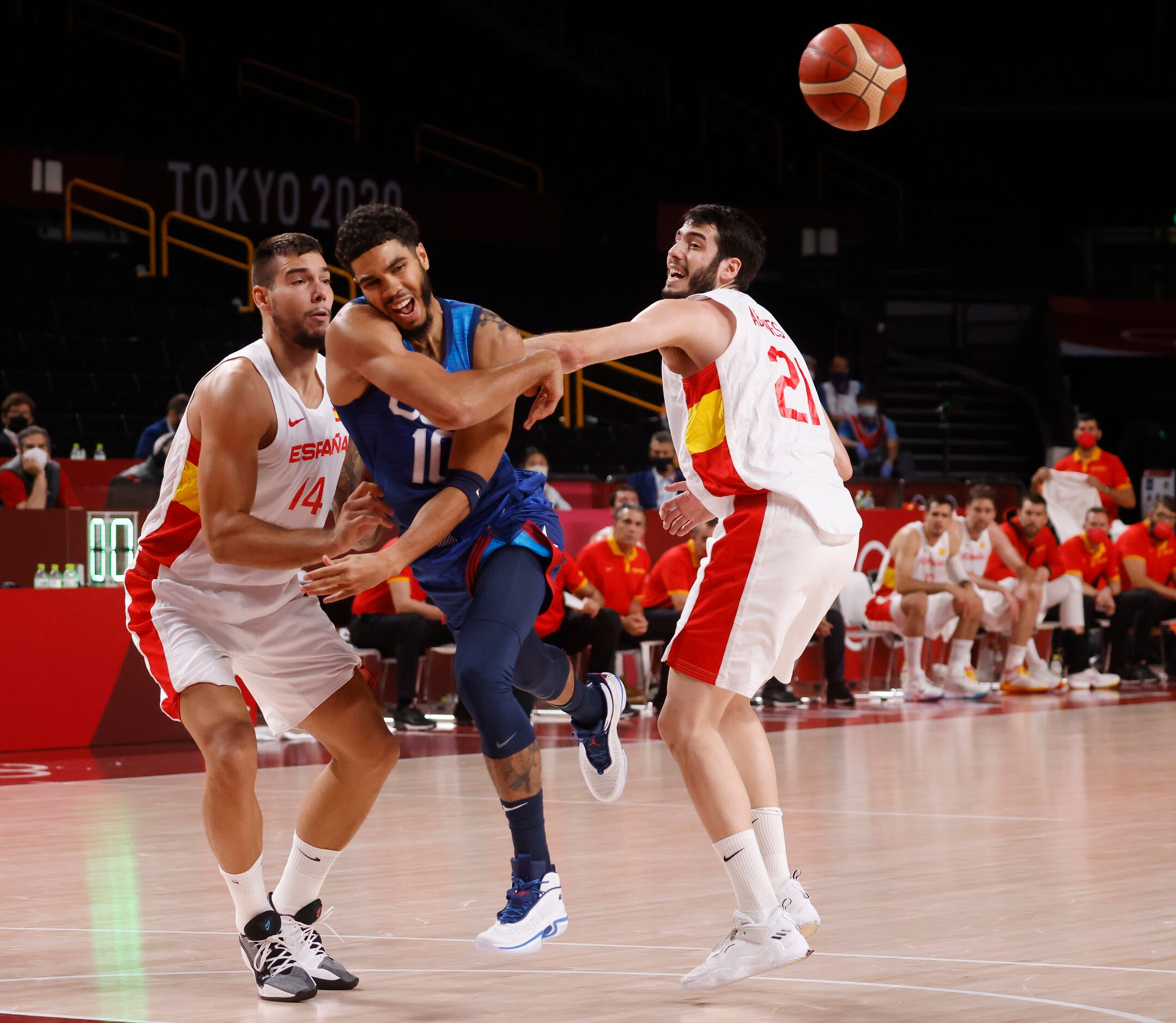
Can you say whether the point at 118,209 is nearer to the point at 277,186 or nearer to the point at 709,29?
the point at 277,186

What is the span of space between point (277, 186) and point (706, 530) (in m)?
11.4

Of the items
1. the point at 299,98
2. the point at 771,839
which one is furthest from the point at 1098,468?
the point at 771,839

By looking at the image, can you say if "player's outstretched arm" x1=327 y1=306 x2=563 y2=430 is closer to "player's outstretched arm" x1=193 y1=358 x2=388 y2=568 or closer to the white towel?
"player's outstretched arm" x1=193 y1=358 x2=388 y2=568

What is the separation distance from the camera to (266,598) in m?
4.48

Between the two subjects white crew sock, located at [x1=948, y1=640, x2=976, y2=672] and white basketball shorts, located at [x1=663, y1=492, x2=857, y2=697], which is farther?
white crew sock, located at [x1=948, y1=640, x2=976, y2=672]

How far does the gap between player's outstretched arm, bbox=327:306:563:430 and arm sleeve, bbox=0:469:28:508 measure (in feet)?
23.9

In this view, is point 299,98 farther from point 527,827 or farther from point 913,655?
point 527,827

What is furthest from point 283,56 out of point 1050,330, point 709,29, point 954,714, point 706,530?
point 954,714

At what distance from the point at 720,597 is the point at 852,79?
3088 millimetres

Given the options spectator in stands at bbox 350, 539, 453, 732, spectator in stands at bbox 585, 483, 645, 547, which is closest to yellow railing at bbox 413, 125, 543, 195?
spectator in stands at bbox 585, 483, 645, 547

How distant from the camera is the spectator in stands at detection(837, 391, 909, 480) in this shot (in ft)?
54.5

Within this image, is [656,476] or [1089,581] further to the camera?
[1089,581]

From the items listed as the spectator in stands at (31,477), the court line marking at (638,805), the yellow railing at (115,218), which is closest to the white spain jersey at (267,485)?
Result: the court line marking at (638,805)

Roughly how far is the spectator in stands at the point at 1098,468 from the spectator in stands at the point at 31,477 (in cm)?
945
